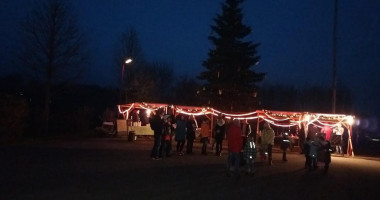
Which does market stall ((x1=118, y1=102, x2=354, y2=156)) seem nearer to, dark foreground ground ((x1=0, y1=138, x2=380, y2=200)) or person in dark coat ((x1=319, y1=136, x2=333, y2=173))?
person in dark coat ((x1=319, y1=136, x2=333, y2=173))

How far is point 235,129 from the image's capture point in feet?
53.8

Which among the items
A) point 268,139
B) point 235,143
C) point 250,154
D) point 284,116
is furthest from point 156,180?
point 284,116

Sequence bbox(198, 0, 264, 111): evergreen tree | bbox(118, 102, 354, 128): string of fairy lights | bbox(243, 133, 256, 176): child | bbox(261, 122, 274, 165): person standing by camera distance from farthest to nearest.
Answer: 1. bbox(198, 0, 264, 111): evergreen tree
2. bbox(118, 102, 354, 128): string of fairy lights
3. bbox(261, 122, 274, 165): person standing
4. bbox(243, 133, 256, 176): child

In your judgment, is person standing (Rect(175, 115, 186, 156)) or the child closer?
the child

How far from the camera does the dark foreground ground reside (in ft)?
40.4

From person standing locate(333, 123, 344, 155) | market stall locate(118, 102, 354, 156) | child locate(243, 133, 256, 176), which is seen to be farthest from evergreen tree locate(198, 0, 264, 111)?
child locate(243, 133, 256, 176)

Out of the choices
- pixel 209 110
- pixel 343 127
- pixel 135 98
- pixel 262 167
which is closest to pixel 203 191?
pixel 262 167

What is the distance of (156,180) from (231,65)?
3891 centimetres

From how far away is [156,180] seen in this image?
47.7 ft

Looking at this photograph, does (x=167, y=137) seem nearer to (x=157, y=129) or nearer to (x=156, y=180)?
(x=157, y=129)

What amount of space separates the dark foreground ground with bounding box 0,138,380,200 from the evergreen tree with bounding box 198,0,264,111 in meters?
31.3

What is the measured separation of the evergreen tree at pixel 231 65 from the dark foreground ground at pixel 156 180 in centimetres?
3131

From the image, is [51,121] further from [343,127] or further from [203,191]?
[203,191]

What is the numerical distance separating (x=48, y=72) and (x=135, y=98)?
14.3m
